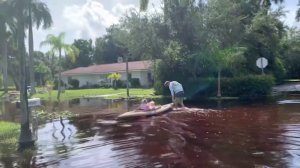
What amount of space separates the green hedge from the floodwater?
8.77 m

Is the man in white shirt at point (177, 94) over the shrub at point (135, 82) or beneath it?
beneath

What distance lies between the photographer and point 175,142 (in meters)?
9.73

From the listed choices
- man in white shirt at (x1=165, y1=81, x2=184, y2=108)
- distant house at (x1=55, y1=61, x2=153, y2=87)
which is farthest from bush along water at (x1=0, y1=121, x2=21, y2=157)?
distant house at (x1=55, y1=61, x2=153, y2=87)

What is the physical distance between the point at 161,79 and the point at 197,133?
54.9 ft

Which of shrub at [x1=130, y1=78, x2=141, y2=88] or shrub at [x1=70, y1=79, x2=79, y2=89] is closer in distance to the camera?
shrub at [x1=130, y1=78, x2=141, y2=88]

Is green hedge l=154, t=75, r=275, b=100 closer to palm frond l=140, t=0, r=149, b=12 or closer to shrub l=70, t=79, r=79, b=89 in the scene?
palm frond l=140, t=0, r=149, b=12

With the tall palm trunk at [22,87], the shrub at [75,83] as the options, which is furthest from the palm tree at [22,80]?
the shrub at [75,83]

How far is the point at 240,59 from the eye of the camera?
23594mm

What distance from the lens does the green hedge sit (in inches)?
935

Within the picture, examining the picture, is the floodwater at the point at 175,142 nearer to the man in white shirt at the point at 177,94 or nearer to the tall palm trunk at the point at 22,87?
the tall palm trunk at the point at 22,87

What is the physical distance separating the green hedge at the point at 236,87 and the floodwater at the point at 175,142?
345 inches

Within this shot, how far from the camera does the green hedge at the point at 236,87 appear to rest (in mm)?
23750

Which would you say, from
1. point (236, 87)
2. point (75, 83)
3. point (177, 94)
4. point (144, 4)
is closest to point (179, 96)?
point (177, 94)

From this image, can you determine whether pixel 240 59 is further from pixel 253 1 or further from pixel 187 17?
pixel 253 1
